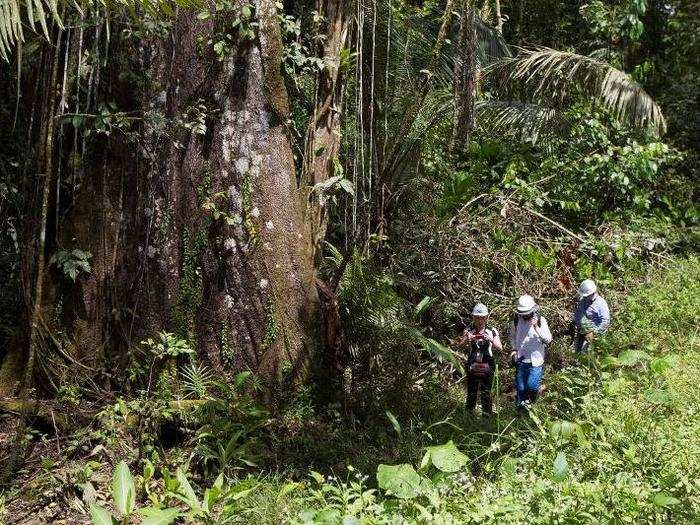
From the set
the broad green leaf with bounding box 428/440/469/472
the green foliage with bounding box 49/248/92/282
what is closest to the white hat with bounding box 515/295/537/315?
the broad green leaf with bounding box 428/440/469/472

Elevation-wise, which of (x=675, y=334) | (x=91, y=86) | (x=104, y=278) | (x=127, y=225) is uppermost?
(x=91, y=86)

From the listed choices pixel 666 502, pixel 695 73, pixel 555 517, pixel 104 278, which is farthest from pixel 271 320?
pixel 695 73

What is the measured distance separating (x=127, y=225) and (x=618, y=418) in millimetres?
3881

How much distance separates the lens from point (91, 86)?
502 centimetres

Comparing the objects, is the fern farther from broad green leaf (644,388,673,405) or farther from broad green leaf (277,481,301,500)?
broad green leaf (644,388,673,405)

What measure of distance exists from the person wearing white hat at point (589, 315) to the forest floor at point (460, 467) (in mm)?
748

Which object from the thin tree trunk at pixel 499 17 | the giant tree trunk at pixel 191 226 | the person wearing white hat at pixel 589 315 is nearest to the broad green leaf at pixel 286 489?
the giant tree trunk at pixel 191 226

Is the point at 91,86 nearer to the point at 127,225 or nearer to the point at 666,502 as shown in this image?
the point at 127,225

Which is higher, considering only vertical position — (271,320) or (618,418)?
(271,320)

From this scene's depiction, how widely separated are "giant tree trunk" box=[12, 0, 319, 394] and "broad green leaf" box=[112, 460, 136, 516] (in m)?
1.55

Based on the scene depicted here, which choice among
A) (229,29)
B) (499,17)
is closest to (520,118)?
(499,17)

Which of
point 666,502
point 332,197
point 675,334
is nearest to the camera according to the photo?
point 666,502

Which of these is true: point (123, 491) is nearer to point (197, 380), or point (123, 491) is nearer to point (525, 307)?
point (197, 380)

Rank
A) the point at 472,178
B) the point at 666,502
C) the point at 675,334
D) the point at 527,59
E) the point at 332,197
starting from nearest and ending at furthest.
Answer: the point at 666,502 < the point at 332,197 < the point at 675,334 < the point at 527,59 < the point at 472,178
